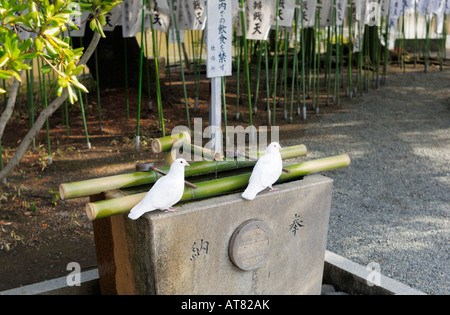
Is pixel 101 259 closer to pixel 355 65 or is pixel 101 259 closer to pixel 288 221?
pixel 288 221

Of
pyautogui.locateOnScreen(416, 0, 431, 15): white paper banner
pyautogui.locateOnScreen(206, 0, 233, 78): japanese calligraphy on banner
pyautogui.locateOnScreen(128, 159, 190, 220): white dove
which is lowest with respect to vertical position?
pyautogui.locateOnScreen(128, 159, 190, 220): white dove

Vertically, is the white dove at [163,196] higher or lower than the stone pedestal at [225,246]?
higher

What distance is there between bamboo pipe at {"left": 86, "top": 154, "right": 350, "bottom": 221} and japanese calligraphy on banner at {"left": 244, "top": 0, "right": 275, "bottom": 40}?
2878mm

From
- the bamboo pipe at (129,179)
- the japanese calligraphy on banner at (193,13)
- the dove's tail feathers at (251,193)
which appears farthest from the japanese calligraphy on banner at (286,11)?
the dove's tail feathers at (251,193)

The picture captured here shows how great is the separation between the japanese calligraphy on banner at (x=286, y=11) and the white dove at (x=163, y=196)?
13.2 feet

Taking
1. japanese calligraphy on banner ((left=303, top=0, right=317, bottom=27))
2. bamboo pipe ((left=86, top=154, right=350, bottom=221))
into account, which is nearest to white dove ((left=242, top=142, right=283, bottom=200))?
bamboo pipe ((left=86, top=154, right=350, bottom=221))

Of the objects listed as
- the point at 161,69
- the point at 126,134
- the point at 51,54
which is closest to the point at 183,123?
the point at 126,134

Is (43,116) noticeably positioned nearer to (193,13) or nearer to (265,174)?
(265,174)

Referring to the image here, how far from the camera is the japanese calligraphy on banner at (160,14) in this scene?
195 inches

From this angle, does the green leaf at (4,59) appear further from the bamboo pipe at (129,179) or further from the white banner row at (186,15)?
the white banner row at (186,15)

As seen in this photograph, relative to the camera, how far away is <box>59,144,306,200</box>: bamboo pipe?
213cm

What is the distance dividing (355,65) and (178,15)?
6237 millimetres

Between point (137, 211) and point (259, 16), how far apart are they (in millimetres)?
3688

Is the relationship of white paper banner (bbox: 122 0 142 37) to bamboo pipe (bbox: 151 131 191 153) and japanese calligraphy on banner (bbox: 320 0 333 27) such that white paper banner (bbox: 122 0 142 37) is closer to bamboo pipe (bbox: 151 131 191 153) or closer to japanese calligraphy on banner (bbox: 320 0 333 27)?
bamboo pipe (bbox: 151 131 191 153)
